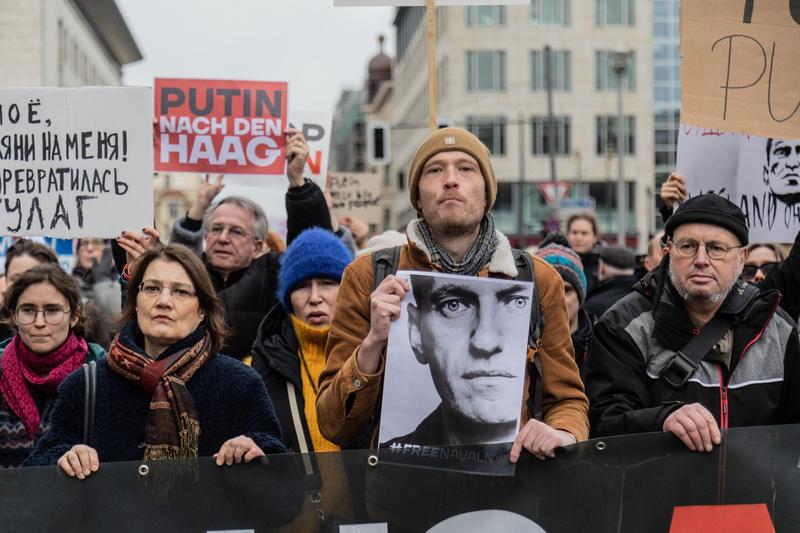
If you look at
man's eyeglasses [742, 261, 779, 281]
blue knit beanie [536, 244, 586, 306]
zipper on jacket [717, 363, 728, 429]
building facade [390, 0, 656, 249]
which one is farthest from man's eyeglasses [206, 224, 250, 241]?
building facade [390, 0, 656, 249]

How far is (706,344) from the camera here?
371 cm

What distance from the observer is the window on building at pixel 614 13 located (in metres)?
52.6

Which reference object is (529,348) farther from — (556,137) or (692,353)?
(556,137)

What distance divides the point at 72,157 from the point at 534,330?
2825mm

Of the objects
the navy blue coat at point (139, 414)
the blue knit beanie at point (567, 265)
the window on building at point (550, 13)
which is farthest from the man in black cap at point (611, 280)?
the window on building at point (550, 13)

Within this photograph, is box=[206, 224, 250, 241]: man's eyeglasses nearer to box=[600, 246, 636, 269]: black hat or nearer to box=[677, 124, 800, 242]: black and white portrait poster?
→ box=[677, 124, 800, 242]: black and white portrait poster

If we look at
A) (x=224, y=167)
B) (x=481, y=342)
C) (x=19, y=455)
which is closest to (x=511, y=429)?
(x=481, y=342)

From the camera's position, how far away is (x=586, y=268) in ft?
26.1

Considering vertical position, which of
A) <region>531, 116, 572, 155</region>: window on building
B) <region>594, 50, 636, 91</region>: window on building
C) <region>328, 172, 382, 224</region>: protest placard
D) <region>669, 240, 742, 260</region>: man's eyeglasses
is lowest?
<region>669, 240, 742, 260</region>: man's eyeglasses

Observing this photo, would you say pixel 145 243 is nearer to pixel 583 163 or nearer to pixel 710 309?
pixel 710 309

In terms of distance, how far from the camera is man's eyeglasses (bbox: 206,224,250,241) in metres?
5.65

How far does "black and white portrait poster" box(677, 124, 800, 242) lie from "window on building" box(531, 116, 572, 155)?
4720cm

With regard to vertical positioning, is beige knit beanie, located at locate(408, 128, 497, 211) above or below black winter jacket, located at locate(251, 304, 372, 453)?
above

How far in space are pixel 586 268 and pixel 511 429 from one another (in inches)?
185
